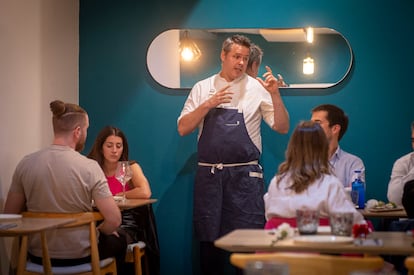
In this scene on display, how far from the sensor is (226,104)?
4.70 metres

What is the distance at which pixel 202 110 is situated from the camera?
456 cm

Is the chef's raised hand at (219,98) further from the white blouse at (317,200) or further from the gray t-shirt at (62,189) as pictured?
the white blouse at (317,200)

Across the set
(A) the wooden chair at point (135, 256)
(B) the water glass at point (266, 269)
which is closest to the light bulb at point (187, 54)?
(A) the wooden chair at point (135, 256)

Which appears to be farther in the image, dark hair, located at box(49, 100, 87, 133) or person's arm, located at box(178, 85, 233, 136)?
person's arm, located at box(178, 85, 233, 136)

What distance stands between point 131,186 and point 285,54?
1.49m

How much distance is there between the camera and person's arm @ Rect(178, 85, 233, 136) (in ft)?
14.8

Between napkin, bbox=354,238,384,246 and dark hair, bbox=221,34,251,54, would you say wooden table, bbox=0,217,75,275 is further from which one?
dark hair, bbox=221,34,251,54

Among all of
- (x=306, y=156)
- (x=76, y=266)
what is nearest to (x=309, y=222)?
(x=306, y=156)

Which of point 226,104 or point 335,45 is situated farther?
point 335,45

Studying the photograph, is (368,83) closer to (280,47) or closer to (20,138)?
(280,47)

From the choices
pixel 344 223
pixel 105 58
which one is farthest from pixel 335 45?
pixel 344 223

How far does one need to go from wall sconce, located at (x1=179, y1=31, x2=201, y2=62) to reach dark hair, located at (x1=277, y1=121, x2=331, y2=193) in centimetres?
212

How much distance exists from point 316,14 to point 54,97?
202cm

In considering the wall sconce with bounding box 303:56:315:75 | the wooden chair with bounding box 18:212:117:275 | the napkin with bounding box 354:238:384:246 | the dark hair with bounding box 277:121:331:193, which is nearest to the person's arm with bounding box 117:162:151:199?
the wooden chair with bounding box 18:212:117:275
